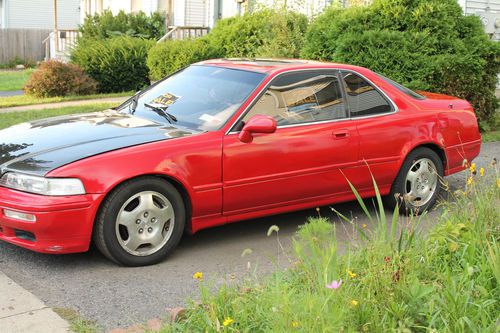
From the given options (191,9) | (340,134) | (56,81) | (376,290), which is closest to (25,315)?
(376,290)

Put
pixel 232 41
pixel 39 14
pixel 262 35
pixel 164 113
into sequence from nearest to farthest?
pixel 164 113
pixel 262 35
pixel 232 41
pixel 39 14

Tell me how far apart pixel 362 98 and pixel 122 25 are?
671 inches

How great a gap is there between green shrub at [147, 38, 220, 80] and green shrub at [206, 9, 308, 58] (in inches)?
19.9

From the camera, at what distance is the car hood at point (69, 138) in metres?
5.02

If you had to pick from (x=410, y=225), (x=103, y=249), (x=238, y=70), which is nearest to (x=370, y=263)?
(x=410, y=225)

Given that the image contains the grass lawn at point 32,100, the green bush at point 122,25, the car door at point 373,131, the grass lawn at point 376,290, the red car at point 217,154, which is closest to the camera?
the grass lawn at point 376,290

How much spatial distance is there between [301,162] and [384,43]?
5456mm

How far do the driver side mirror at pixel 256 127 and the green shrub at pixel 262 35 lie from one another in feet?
25.4

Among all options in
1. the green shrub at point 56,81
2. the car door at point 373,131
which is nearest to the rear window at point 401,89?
the car door at point 373,131

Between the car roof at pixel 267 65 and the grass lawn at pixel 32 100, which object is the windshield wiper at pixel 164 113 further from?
the grass lawn at pixel 32 100

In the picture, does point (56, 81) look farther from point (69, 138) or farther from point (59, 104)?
point (69, 138)

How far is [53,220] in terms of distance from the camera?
4.79m

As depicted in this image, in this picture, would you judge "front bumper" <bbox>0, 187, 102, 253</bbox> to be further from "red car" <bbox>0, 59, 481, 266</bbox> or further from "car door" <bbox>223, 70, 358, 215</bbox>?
"car door" <bbox>223, 70, 358, 215</bbox>

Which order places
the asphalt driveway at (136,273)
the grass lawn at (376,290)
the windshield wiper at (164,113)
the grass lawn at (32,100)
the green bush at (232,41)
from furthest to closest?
1. the grass lawn at (32,100)
2. the green bush at (232,41)
3. the windshield wiper at (164,113)
4. the asphalt driveway at (136,273)
5. the grass lawn at (376,290)
